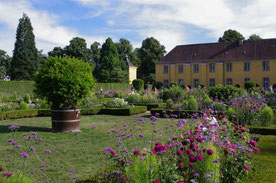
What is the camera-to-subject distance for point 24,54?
42719 millimetres

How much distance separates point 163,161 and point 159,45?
45.6 metres

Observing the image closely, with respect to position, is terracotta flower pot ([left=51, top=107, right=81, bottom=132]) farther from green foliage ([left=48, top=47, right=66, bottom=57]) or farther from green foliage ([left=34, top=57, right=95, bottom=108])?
green foliage ([left=48, top=47, right=66, bottom=57])

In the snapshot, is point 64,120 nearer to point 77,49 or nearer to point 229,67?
point 229,67

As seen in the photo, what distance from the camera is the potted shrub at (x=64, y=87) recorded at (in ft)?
26.8

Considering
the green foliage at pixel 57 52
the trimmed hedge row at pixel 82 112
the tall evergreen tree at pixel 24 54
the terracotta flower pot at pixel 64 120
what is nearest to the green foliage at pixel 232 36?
the green foliage at pixel 57 52

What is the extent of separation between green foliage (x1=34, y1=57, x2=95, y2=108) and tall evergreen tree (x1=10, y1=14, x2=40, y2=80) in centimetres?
3693

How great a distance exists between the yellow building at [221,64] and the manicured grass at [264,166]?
28.2 metres

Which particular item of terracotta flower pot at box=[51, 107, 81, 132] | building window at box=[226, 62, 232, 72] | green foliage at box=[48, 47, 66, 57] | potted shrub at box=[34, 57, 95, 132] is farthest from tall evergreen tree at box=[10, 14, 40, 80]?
terracotta flower pot at box=[51, 107, 81, 132]

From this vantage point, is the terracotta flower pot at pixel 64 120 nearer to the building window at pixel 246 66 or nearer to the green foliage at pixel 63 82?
the green foliage at pixel 63 82

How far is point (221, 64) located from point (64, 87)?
29.5 meters

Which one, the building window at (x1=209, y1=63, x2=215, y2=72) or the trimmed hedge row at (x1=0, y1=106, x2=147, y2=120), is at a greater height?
the building window at (x1=209, y1=63, x2=215, y2=72)

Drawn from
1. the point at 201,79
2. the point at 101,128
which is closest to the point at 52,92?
the point at 101,128

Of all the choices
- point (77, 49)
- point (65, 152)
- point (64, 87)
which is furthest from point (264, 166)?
point (77, 49)

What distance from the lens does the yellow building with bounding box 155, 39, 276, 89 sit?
3269 cm
